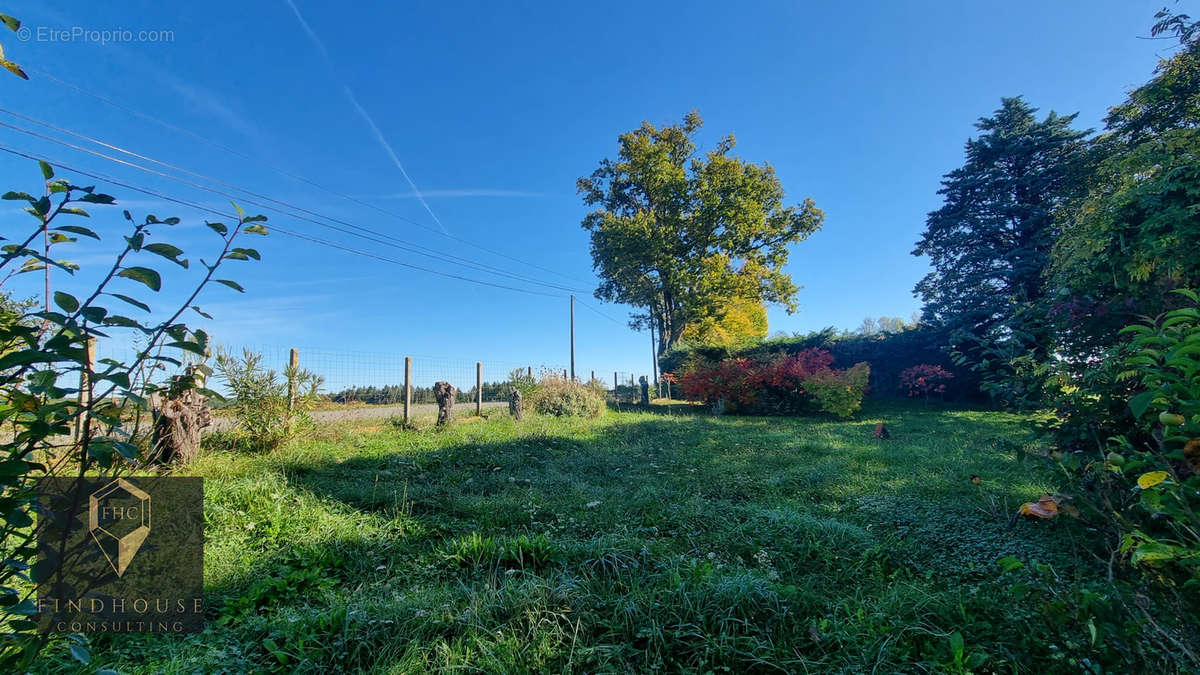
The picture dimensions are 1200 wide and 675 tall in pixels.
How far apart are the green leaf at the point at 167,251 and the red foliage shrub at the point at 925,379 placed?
562 inches

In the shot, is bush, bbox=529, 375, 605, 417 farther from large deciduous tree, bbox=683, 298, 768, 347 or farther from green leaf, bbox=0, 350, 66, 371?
green leaf, bbox=0, 350, 66, 371

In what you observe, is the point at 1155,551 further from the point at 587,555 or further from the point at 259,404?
the point at 259,404

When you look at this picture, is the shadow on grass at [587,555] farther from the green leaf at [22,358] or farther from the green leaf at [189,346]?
the green leaf at [22,358]

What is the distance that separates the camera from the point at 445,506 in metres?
3.36

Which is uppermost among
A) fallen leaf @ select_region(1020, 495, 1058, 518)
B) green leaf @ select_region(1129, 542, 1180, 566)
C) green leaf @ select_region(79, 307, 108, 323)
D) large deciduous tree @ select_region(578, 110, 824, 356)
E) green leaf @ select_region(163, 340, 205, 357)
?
large deciduous tree @ select_region(578, 110, 824, 356)

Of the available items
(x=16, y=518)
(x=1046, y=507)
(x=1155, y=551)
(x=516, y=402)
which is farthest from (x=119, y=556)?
(x=516, y=402)

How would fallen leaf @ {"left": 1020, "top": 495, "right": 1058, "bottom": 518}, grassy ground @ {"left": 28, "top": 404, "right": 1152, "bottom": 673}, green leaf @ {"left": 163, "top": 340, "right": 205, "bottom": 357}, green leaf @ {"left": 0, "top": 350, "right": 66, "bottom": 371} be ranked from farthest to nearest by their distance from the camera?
fallen leaf @ {"left": 1020, "top": 495, "right": 1058, "bottom": 518}
grassy ground @ {"left": 28, "top": 404, "right": 1152, "bottom": 673}
green leaf @ {"left": 163, "top": 340, "right": 205, "bottom": 357}
green leaf @ {"left": 0, "top": 350, "right": 66, "bottom": 371}

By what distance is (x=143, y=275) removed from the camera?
832mm

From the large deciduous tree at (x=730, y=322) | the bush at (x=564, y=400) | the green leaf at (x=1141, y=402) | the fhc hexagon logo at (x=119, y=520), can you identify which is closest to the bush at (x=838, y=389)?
the bush at (x=564, y=400)

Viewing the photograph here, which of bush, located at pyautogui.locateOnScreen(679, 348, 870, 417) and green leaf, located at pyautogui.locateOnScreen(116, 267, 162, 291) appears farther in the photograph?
bush, located at pyautogui.locateOnScreen(679, 348, 870, 417)

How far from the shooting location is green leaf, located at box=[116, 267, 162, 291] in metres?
0.82

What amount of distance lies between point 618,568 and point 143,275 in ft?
6.90

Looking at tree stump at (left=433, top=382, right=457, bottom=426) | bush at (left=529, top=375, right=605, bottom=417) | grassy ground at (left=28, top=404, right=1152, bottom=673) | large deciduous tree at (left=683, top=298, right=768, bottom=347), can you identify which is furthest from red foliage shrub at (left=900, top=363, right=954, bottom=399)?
tree stump at (left=433, top=382, right=457, bottom=426)

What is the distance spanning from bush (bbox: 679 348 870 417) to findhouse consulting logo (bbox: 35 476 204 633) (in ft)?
34.0
